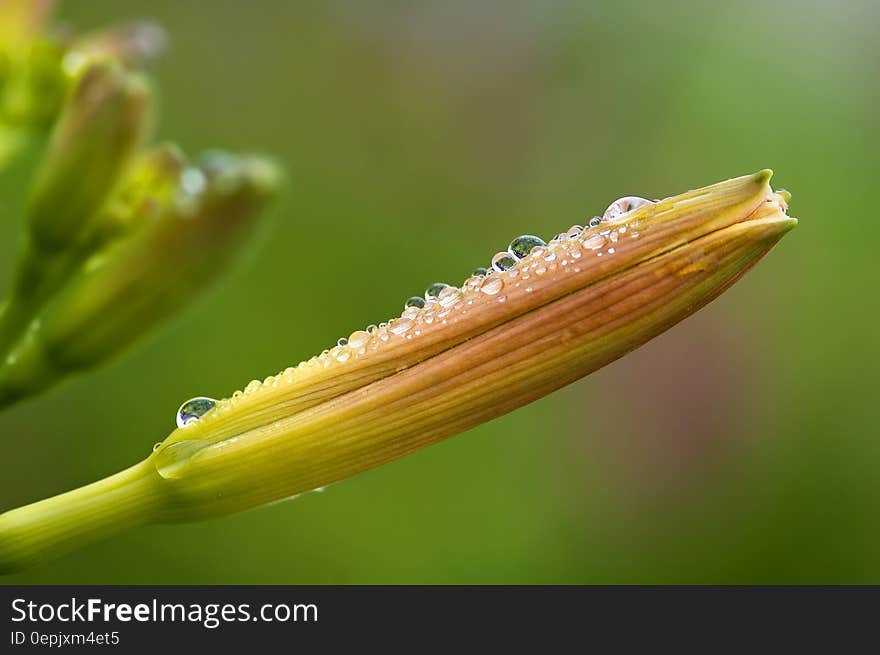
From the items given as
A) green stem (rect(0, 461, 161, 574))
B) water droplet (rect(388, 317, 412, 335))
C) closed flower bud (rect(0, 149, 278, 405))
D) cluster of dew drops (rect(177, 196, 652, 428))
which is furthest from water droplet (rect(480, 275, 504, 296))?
green stem (rect(0, 461, 161, 574))

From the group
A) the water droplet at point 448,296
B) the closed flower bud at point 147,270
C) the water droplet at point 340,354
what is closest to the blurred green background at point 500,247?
the closed flower bud at point 147,270

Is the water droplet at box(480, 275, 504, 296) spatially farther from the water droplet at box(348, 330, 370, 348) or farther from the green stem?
the green stem

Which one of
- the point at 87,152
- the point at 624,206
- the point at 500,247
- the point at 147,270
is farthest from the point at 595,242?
the point at 500,247

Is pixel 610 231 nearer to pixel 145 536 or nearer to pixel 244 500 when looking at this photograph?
pixel 244 500

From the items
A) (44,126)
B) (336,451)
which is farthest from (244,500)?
(44,126)

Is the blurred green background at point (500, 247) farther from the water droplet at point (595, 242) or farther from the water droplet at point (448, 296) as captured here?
the water droplet at point (595, 242)

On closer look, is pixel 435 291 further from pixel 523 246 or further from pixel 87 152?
pixel 87 152
